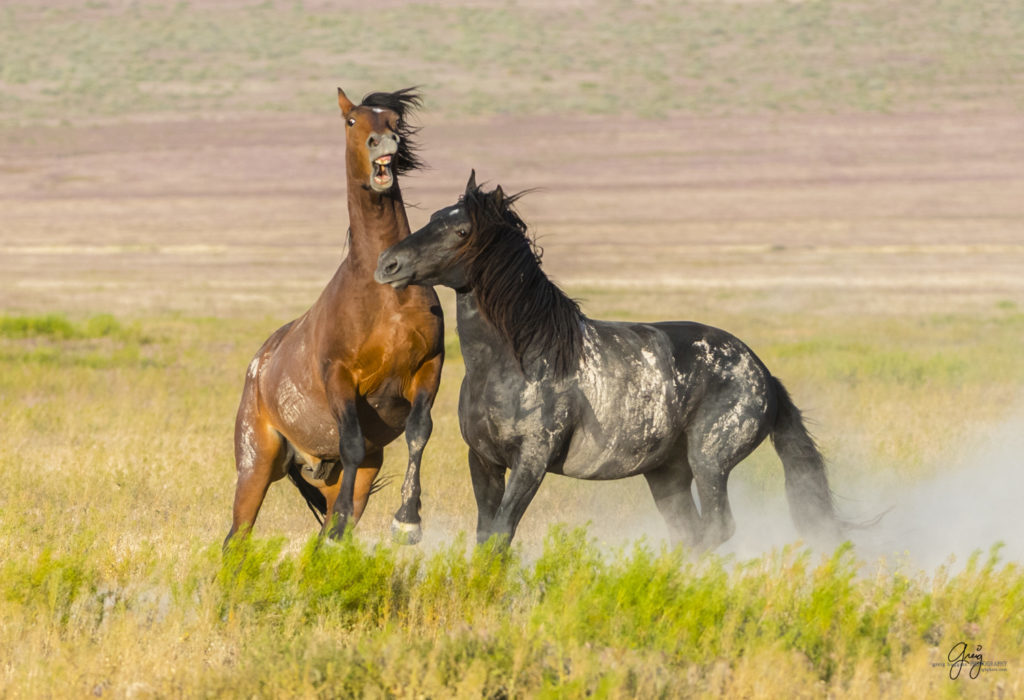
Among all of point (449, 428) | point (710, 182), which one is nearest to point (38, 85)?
point (710, 182)

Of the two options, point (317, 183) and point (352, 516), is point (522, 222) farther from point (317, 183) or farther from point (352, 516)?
point (317, 183)

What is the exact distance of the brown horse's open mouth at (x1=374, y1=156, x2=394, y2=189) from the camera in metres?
6.80

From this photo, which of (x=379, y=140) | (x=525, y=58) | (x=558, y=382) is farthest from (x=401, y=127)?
(x=525, y=58)

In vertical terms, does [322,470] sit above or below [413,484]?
below

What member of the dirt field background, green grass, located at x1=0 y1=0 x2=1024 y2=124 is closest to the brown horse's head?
the dirt field background

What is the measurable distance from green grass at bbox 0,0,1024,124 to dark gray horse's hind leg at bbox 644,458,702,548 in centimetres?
6698

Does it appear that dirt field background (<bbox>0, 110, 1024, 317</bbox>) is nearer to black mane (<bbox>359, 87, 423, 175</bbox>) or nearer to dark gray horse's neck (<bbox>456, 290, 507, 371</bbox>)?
black mane (<bbox>359, 87, 423, 175</bbox>)

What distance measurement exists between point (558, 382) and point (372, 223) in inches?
59.1

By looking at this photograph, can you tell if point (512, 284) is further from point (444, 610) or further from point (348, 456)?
point (444, 610)

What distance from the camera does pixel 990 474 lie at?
10086 millimetres

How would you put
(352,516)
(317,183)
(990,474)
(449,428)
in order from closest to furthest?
(352,516), (990,474), (449,428), (317,183)

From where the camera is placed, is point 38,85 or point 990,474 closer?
point 990,474

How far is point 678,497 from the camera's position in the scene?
23.5ft

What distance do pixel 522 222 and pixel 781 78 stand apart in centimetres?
8135
